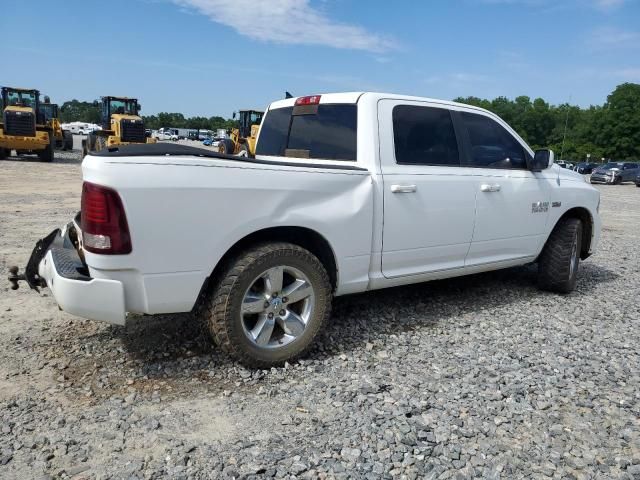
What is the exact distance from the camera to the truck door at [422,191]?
13.3 ft

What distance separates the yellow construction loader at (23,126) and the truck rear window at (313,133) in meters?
21.1

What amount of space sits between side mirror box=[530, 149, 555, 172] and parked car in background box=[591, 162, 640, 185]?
106ft

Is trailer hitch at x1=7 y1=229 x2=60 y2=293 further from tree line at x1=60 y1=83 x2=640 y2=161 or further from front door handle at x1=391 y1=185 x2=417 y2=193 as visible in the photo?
tree line at x1=60 y1=83 x2=640 y2=161

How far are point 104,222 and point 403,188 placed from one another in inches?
85.1

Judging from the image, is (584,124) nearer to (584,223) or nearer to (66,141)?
(66,141)

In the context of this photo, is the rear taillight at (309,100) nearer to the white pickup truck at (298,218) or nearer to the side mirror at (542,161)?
the white pickup truck at (298,218)

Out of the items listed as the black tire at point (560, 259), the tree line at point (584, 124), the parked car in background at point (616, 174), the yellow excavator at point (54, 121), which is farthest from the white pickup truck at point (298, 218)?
the tree line at point (584, 124)

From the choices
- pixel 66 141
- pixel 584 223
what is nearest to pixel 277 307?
pixel 584 223

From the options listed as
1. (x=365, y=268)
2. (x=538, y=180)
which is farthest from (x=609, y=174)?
(x=365, y=268)

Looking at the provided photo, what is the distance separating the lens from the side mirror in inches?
203

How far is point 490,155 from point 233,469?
3680 mm

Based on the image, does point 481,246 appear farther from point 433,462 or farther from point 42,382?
point 42,382

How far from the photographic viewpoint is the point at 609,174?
109 feet

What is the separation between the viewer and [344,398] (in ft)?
10.6
